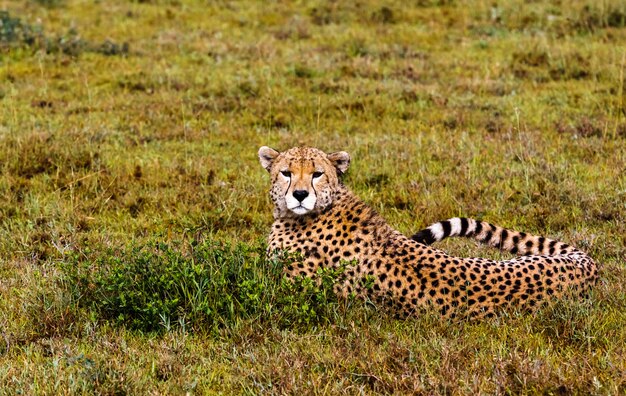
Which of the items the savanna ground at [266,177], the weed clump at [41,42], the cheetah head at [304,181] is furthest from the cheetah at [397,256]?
the weed clump at [41,42]

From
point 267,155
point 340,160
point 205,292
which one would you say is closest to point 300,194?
point 340,160

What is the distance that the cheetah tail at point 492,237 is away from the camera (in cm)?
493

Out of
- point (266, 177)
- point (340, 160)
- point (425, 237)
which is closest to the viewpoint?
point (425, 237)

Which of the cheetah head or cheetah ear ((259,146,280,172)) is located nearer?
the cheetah head

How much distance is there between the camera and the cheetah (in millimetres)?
4312

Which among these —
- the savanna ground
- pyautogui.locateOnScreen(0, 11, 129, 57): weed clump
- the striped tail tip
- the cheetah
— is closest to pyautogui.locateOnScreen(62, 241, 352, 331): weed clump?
the savanna ground

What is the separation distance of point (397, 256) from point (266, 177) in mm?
2827

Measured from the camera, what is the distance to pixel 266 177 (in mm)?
7160

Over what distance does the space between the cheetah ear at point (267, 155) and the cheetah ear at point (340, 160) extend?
348 millimetres

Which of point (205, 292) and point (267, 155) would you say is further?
point (267, 155)

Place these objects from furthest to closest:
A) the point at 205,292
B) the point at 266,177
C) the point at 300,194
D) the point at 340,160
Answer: the point at 266,177, the point at 340,160, the point at 300,194, the point at 205,292

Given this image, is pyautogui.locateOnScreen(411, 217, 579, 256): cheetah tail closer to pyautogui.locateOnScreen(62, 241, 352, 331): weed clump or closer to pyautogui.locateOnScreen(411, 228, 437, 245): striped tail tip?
pyautogui.locateOnScreen(411, 228, 437, 245): striped tail tip

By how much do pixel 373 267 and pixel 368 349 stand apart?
0.65 m

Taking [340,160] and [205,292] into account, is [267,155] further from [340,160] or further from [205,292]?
[205,292]
